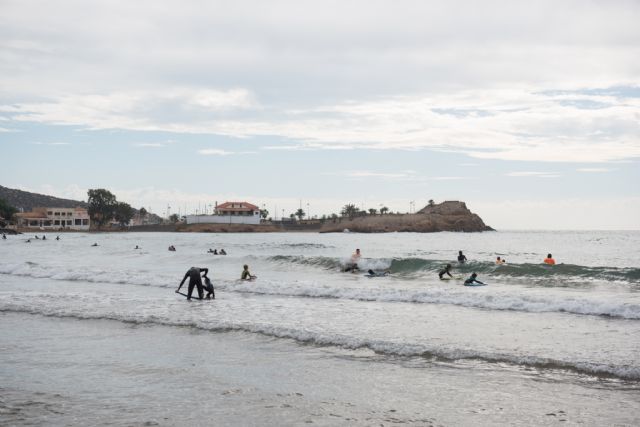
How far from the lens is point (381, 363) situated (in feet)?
38.0

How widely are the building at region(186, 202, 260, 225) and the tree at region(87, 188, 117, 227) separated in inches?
1077

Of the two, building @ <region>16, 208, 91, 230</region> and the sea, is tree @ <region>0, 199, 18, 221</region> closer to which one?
building @ <region>16, 208, 91, 230</region>

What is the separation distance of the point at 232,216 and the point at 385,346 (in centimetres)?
17184

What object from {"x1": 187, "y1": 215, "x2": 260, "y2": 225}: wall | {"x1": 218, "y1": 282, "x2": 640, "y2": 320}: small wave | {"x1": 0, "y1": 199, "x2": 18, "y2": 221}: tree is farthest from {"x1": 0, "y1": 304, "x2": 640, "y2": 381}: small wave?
{"x1": 187, "y1": 215, "x2": 260, "y2": 225}: wall

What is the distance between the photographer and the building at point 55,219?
186 metres

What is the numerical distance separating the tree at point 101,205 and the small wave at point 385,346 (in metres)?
185

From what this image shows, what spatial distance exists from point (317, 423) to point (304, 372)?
2.95 meters

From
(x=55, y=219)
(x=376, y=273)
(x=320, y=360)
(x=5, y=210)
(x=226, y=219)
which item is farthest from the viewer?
(x=55, y=219)

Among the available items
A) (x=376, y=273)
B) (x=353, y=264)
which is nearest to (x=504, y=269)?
(x=376, y=273)

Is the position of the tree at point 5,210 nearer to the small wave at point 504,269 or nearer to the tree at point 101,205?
the tree at point 101,205

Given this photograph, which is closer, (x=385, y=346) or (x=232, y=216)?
(x=385, y=346)

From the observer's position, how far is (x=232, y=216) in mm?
182250

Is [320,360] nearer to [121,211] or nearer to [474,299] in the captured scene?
[474,299]

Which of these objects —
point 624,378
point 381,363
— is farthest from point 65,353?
point 624,378
